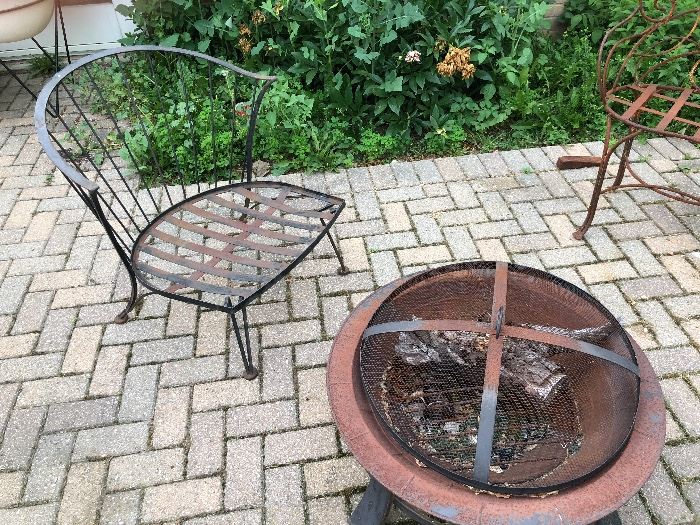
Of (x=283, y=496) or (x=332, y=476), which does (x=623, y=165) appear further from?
(x=283, y=496)

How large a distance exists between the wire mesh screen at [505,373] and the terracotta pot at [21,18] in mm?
3188

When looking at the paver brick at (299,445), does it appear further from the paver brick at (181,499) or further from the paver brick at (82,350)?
the paver brick at (82,350)

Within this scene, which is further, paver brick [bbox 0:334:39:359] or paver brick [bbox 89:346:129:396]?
paver brick [bbox 0:334:39:359]

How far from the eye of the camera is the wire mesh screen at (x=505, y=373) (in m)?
1.42

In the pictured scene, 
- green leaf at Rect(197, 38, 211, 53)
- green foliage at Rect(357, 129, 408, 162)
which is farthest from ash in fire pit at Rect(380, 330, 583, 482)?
green leaf at Rect(197, 38, 211, 53)

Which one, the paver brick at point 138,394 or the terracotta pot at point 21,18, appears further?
the terracotta pot at point 21,18

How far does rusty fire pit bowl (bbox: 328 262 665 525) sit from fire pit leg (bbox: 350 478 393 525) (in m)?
0.22

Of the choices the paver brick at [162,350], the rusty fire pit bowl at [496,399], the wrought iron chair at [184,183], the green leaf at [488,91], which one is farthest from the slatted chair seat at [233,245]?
the green leaf at [488,91]

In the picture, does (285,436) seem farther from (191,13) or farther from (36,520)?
(191,13)

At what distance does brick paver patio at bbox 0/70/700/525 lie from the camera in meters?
1.84

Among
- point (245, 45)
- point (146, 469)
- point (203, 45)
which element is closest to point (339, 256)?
→ point (146, 469)

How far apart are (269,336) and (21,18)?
2685 mm

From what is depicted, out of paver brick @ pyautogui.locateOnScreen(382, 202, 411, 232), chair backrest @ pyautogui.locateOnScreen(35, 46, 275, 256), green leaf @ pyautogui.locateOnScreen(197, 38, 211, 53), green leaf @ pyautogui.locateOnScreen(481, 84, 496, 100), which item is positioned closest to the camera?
paver brick @ pyautogui.locateOnScreen(382, 202, 411, 232)

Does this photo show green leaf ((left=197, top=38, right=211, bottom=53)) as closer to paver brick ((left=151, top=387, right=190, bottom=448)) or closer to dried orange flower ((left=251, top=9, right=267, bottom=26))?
dried orange flower ((left=251, top=9, right=267, bottom=26))
